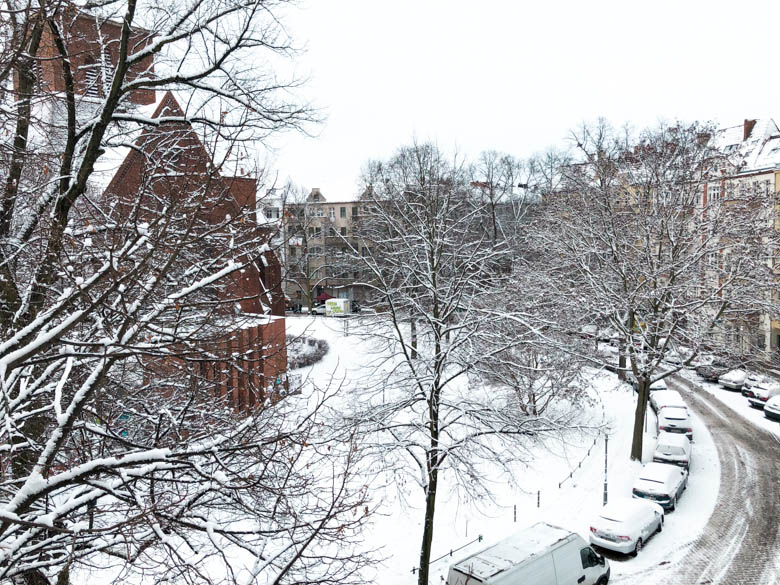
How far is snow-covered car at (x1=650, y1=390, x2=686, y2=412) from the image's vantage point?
23141 mm

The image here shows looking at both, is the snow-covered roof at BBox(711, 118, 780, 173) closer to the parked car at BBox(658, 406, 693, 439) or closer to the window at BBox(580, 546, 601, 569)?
the parked car at BBox(658, 406, 693, 439)

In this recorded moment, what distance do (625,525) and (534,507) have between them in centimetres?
269

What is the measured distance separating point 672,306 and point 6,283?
18.2 m

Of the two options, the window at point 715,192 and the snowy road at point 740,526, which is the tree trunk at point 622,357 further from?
the window at point 715,192

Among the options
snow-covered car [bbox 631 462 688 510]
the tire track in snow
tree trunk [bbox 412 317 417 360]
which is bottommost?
the tire track in snow

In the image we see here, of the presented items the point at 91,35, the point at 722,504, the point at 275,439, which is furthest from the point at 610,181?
the point at 275,439

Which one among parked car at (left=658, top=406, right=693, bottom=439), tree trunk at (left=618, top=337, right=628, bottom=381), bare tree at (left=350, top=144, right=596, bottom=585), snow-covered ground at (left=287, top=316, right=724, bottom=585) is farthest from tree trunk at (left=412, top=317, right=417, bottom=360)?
parked car at (left=658, top=406, right=693, bottom=439)

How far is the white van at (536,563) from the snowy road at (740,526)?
1434 millimetres

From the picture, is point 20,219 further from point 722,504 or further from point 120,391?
point 722,504

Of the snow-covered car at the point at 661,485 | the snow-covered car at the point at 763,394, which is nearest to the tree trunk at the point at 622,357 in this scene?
the snow-covered car at the point at 661,485

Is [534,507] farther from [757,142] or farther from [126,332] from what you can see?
[757,142]

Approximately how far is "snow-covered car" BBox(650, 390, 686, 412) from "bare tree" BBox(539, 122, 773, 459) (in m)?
2.26

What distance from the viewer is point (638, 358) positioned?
18062 millimetres

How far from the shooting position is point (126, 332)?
4934 millimetres
